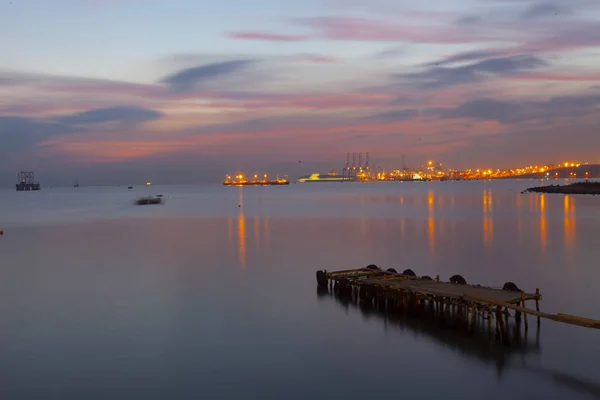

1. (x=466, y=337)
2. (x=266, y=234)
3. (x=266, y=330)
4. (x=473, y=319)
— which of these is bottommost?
(x=266, y=234)

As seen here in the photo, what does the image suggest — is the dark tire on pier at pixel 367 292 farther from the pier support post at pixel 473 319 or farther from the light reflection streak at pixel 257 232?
the light reflection streak at pixel 257 232

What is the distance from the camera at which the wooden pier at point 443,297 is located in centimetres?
1264

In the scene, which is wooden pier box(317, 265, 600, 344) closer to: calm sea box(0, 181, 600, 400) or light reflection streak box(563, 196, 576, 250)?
calm sea box(0, 181, 600, 400)

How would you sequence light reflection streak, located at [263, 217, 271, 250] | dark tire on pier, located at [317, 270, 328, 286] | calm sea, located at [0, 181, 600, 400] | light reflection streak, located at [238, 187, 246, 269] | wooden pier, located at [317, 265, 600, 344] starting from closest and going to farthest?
1. calm sea, located at [0, 181, 600, 400]
2. wooden pier, located at [317, 265, 600, 344]
3. dark tire on pier, located at [317, 270, 328, 286]
4. light reflection streak, located at [238, 187, 246, 269]
5. light reflection streak, located at [263, 217, 271, 250]

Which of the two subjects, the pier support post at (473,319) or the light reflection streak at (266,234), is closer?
the pier support post at (473,319)

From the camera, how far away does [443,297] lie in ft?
45.6

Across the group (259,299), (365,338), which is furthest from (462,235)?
(365,338)

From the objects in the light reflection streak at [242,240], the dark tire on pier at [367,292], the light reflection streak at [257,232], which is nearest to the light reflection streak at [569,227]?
the light reflection streak at [242,240]

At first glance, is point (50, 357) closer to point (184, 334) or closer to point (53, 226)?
point (184, 334)

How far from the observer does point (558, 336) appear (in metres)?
13.0

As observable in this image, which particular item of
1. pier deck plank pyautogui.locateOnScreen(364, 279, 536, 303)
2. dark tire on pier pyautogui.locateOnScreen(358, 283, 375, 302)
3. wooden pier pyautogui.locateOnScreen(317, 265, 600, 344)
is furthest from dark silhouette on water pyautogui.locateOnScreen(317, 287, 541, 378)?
pier deck plank pyautogui.locateOnScreen(364, 279, 536, 303)

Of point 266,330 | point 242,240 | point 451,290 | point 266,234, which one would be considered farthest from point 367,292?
point 266,234

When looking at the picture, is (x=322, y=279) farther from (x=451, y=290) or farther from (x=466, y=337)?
(x=466, y=337)

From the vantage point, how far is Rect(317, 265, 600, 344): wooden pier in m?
12.6
